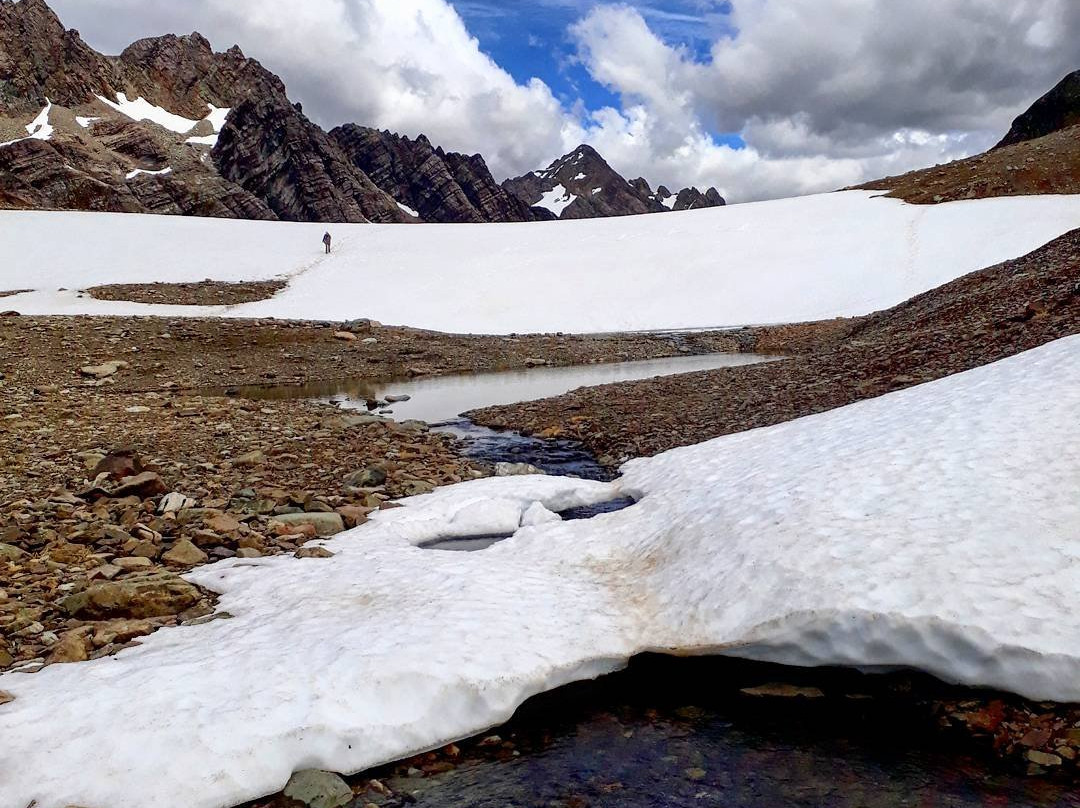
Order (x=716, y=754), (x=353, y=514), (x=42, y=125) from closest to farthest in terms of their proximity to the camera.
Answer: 1. (x=716, y=754)
2. (x=353, y=514)
3. (x=42, y=125)

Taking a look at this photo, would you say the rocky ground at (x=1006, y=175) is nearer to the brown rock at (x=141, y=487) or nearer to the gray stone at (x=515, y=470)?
the gray stone at (x=515, y=470)

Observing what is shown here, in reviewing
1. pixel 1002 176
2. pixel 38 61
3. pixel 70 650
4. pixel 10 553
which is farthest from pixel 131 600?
pixel 38 61

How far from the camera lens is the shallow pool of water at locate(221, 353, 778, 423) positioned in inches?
787

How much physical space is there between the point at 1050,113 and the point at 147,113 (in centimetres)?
20362

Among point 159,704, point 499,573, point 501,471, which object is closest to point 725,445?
point 501,471

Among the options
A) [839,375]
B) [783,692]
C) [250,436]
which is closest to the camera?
[783,692]

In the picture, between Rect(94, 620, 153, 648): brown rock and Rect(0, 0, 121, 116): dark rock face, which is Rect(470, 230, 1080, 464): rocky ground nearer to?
Rect(94, 620, 153, 648): brown rock

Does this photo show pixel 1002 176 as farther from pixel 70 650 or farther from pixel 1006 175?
pixel 70 650

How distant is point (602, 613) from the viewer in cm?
663

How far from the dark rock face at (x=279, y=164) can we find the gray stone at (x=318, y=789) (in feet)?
533

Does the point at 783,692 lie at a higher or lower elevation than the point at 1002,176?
lower

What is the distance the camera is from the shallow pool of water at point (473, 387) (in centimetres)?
1998

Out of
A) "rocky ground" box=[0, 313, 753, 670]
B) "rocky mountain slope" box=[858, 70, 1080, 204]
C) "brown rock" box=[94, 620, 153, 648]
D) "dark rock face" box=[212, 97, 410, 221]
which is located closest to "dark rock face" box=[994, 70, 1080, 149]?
"rocky mountain slope" box=[858, 70, 1080, 204]

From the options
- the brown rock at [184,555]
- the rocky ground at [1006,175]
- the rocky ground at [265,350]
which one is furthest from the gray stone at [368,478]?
the rocky ground at [1006,175]
